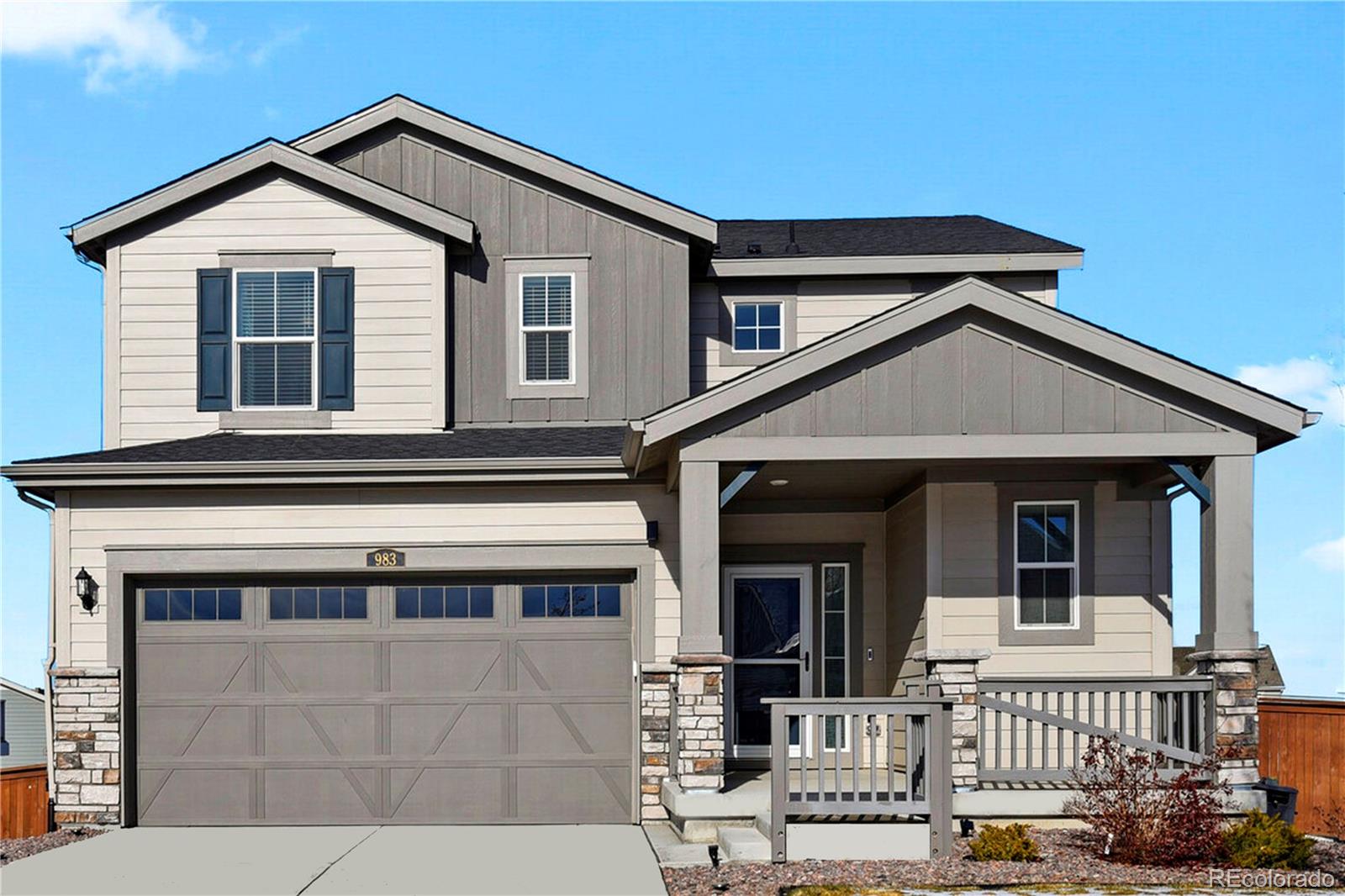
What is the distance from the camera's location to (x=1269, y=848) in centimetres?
1084

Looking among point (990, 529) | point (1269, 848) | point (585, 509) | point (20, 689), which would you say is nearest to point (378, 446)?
point (585, 509)

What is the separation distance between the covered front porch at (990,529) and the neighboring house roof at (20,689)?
48.5ft

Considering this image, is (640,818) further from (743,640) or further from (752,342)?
(752,342)

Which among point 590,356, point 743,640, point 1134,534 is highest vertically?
point 590,356

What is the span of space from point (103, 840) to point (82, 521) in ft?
9.76

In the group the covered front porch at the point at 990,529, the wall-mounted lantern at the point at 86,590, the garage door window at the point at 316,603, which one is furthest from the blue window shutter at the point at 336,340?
the covered front porch at the point at 990,529

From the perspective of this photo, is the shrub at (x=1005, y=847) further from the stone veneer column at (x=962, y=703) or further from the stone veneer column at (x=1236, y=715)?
the stone veneer column at (x=1236, y=715)

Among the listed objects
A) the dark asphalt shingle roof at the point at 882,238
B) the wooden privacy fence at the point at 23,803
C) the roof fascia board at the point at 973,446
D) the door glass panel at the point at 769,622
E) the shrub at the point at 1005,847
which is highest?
the dark asphalt shingle roof at the point at 882,238

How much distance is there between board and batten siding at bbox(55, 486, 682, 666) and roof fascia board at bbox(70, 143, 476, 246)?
9.96 ft

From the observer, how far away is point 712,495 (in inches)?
494

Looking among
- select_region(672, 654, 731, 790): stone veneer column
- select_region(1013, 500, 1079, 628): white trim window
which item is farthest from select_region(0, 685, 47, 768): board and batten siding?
select_region(1013, 500, 1079, 628): white trim window

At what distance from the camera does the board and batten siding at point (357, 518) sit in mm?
14172

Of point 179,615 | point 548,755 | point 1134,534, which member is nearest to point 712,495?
point 548,755

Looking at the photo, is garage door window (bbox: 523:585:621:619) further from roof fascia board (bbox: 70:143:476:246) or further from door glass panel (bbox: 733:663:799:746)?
roof fascia board (bbox: 70:143:476:246)
